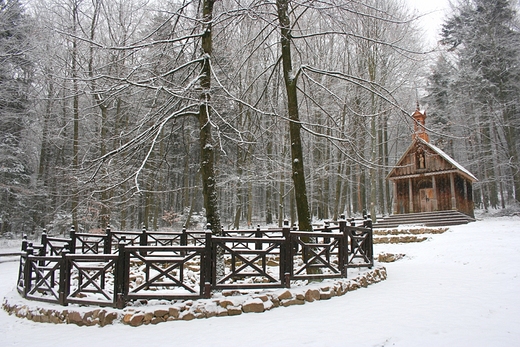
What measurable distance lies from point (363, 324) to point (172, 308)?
317 cm

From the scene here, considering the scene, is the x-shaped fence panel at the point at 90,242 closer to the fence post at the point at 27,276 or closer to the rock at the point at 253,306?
the fence post at the point at 27,276

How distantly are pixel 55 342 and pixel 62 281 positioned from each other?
4.41 feet

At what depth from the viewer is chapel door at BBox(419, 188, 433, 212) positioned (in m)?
22.0

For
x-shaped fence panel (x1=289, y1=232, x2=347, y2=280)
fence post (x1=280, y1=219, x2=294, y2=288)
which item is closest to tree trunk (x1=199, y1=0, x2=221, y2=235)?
x-shaped fence panel (x1=289, y1=232, x2=347, y2=280)

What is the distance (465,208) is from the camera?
22062mm

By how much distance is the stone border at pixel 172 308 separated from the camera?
589 centimetres

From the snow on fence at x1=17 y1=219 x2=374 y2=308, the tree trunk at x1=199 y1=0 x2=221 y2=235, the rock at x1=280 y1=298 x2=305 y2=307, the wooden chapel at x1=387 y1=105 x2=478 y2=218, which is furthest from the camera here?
the wooden chapel at x1=387 y1=105 x2=478 y2=218

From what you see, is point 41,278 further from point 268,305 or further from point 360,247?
point 360,247

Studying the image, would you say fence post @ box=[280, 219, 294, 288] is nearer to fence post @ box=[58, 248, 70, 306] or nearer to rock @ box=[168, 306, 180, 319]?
rock @ box=[168, 306, 180, 319]

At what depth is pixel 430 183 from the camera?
73.9 ft

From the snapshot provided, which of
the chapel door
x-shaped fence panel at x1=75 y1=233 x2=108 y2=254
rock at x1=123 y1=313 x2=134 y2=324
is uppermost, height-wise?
the chapel door

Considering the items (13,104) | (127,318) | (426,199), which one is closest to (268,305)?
(127,318)

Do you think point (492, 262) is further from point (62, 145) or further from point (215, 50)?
point (62, 145)

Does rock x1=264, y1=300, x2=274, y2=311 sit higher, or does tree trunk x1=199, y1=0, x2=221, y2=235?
tree trunk x1=199, y1=0, x2=221, y2=235
